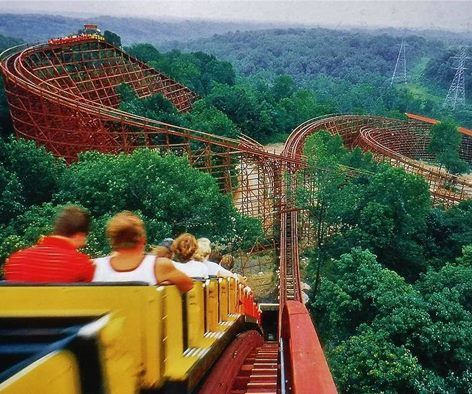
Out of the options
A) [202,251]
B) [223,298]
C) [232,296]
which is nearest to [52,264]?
[202,251]

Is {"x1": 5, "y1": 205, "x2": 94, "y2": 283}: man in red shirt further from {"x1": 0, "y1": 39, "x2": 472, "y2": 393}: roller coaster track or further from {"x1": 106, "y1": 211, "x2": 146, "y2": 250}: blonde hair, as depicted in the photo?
{"x1": 0, "y1": 39, "x2": 472, "y2": 393}: roller coaster track

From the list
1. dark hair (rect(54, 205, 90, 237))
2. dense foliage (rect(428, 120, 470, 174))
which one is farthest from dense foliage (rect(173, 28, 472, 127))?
dark hair (rect(54, 205, 90, 237))

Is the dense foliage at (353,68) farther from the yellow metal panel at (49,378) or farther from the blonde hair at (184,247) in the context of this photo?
the yellow metal panel at (49,378)

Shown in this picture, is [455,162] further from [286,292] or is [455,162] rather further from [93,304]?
[93,304]

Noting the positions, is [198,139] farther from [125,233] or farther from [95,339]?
[95,339]

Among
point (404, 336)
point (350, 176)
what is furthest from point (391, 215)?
point (404, 336)
